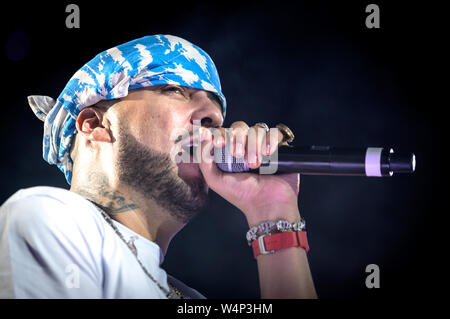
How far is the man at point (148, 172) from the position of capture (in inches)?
55.1

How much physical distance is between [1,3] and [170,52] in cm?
90

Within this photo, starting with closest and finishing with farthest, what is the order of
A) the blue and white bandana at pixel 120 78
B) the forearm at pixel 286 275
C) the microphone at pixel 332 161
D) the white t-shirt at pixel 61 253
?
the white t-shirt at pixel 61 253
the microphone at pixel 332 161
the forearm at pixel 286 275
the blue and white bandana at pixel 120 78

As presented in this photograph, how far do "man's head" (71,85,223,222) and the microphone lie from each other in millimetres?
190

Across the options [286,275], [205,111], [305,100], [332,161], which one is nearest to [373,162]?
[332,161]

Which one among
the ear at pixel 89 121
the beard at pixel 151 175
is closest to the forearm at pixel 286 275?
the beard at pixel 151 175

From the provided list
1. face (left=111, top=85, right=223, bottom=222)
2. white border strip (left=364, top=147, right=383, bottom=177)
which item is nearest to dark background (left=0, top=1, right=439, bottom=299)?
face (left=111, top=85, right=223, bottom=222)

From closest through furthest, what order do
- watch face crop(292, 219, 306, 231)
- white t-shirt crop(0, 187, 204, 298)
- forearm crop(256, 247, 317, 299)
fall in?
white t-shirt crop(0, 187, 204, 298), forearm crop(256, 247, 317, 299), watch face crop(292, 219, 306, 231)

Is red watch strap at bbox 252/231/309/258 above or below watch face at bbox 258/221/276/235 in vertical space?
below

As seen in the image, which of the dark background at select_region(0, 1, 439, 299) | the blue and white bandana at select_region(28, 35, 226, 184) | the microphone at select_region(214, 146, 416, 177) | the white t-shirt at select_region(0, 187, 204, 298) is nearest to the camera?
the white t-shirt at select_region(0, 187, 204, 298)

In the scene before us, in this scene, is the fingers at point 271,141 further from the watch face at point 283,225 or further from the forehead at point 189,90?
the forehead at point 189,90

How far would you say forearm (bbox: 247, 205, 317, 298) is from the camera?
1510 mm

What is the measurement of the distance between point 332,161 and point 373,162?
124 mm

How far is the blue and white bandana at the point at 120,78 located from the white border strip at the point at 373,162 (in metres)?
0.70

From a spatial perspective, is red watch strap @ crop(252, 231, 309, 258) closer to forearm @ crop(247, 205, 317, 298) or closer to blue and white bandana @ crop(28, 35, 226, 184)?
forearm @ crop(247, 205, 317, 298)
